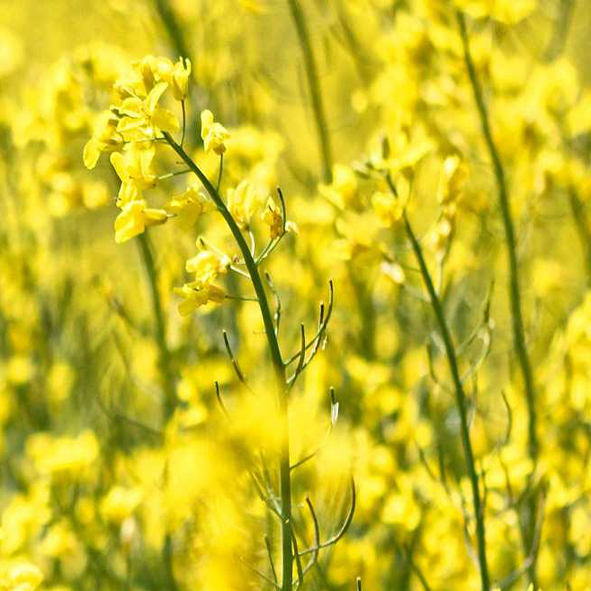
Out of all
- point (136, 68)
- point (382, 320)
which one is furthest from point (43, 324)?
point (136, 68)

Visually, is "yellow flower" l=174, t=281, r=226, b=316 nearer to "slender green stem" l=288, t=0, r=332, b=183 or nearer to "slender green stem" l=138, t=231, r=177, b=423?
"slender green stem" l=138, t=231, r=177, b=423

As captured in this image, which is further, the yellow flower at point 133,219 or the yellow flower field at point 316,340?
the yellow flower field at point 316,340

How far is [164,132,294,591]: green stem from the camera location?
1.13 meters

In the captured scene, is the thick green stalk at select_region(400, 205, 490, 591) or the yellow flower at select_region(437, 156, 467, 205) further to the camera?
the yellow flower at select_region(437, 156, 467, 205)

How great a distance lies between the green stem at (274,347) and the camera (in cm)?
113

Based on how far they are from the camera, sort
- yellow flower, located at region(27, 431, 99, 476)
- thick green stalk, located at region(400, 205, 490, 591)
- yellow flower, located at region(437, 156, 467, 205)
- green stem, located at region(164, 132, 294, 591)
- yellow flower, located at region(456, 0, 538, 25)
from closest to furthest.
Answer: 1. green stem, located at region(164, 132, 294, 591)
2. thick green stalk, located at region(400, 205, 490, 591)
3. yellow flower, located at region(437, 156, 467, 205)
4. yellow flower, located at region(456, 0, 538, 25)
5. yellow flower, located at region(27, 431, 99, 476)

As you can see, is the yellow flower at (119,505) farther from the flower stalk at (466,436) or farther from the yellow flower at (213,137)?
the yellow flower at (213,137)

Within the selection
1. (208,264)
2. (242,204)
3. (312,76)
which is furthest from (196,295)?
(312,76)

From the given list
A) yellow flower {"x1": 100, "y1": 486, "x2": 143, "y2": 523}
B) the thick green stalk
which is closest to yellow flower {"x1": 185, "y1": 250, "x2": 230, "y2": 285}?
the thick green stalk

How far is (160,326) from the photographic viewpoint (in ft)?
6.99

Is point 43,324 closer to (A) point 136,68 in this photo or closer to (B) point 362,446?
(B) point 362,446

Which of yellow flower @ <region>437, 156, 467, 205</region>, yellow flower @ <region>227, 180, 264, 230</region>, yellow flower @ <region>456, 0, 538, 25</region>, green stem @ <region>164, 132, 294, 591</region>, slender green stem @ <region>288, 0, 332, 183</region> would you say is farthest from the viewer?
slender green stem @ <region>288, 0, 332, 183</region>

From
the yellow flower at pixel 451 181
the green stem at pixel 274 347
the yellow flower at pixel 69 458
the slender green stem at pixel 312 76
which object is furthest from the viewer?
the slender green stem at pixel 312 76

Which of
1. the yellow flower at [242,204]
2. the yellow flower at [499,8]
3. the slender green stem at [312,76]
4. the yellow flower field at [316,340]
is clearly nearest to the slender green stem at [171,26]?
the yellow flower field at [316,340]
